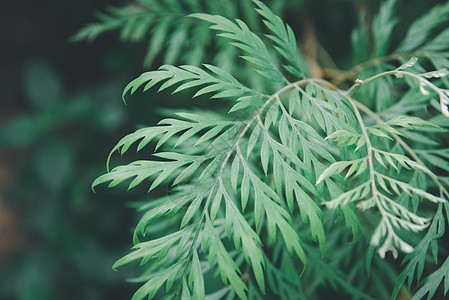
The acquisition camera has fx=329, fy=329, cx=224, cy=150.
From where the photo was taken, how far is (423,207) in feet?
3.62

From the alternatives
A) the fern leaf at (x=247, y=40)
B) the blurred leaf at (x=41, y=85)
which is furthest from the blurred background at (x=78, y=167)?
the fern leaf at (x=247, y=40)

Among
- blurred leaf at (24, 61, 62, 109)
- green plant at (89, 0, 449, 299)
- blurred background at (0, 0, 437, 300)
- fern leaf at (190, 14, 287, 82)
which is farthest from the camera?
blurred leaf at (24, 61, 62, 109)

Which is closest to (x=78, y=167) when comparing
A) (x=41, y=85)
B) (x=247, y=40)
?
(x=41, y=85)

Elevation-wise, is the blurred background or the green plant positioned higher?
the green plant

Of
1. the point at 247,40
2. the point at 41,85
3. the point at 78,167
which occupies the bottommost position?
the point at 78,167

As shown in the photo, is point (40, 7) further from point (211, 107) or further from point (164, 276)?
point (164, 276)

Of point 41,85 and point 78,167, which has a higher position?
point 41,85

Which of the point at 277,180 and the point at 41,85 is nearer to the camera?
the point at 277,180

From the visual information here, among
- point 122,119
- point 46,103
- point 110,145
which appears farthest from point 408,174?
point 46,103

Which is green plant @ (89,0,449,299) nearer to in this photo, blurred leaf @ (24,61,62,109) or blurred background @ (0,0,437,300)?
blurred background @ (0,0,437,300)

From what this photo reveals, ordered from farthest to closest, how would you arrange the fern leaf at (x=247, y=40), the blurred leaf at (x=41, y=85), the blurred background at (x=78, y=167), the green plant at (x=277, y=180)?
the blurred leaf at (x=41, y=85) → the blurred background at (x=78, y=167) → the fern leaf at (x=247, y=40) → the green plant at (x=277, y=180)

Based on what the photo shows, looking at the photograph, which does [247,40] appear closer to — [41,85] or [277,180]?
[277,180]

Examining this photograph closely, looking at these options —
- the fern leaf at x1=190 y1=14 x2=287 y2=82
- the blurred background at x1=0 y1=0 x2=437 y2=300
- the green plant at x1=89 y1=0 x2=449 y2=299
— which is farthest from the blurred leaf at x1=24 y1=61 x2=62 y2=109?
the fern leaf at x1=190 y1=14 x2=287 y2=82

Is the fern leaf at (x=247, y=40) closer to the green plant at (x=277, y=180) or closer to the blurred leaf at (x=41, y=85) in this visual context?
the green plant at (x=277, y=180)
